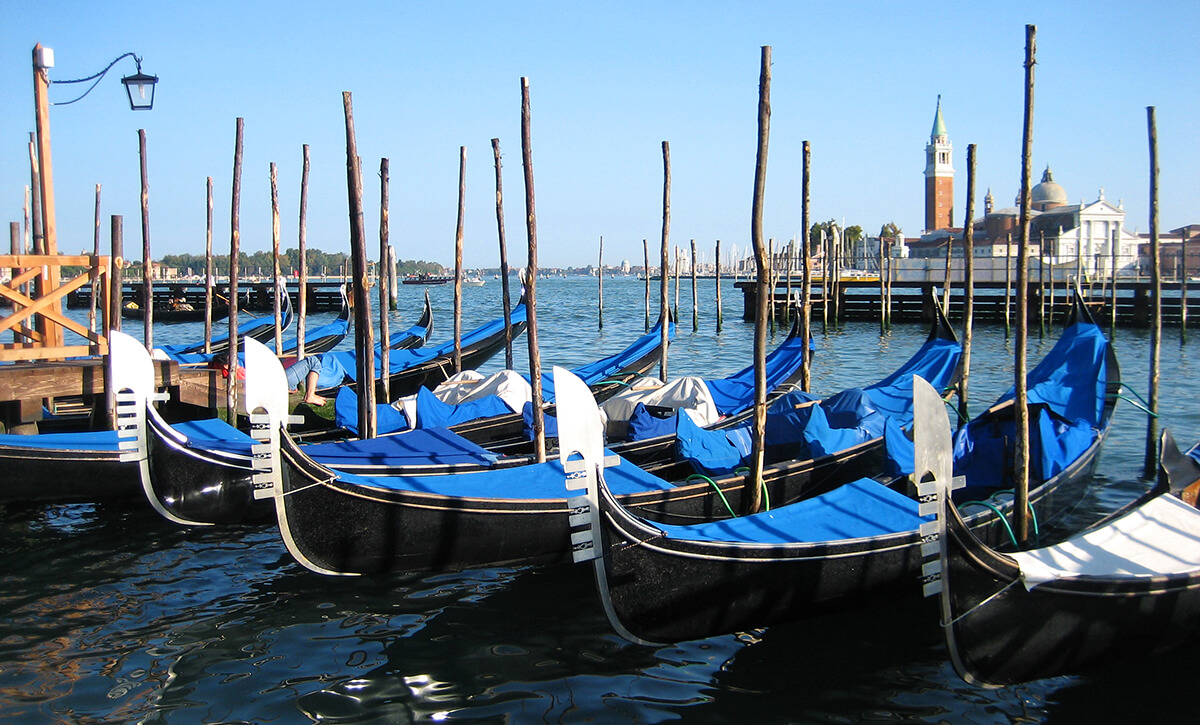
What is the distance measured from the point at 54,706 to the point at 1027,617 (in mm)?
3987

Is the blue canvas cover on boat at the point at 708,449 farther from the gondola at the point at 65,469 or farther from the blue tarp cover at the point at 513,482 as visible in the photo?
the gondola at the point at 65,469

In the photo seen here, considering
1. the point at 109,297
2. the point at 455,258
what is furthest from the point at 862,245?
the point at 109,297

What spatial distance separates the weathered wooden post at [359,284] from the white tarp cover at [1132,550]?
495 centimetres

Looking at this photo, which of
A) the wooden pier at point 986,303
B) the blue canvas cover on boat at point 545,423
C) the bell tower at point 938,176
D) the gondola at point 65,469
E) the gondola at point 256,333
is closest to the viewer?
the gondola at point 65,469

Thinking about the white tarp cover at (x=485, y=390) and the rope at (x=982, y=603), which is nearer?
the rope at (x=982, y=603)

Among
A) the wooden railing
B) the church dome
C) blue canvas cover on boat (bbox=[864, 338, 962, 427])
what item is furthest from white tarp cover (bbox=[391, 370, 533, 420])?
the church dome

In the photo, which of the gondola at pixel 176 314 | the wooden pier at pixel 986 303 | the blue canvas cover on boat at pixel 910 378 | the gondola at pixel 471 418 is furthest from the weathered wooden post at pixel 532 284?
the gondola at pixel 176 314

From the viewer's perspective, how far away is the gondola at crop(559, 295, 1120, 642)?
4059 mm

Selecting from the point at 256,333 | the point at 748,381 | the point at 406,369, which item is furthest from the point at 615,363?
the point at 256,333

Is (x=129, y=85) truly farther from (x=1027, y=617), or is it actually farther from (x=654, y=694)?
(x=1027, y=617)

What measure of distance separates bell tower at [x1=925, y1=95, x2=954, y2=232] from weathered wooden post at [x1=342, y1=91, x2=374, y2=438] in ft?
233

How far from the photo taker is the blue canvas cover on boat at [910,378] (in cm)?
764

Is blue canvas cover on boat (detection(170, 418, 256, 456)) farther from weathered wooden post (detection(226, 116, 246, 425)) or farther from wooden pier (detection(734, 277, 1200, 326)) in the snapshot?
wooden pier (detection(734, 277, 1200, 326))

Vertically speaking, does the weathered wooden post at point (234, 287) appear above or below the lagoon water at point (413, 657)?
above
